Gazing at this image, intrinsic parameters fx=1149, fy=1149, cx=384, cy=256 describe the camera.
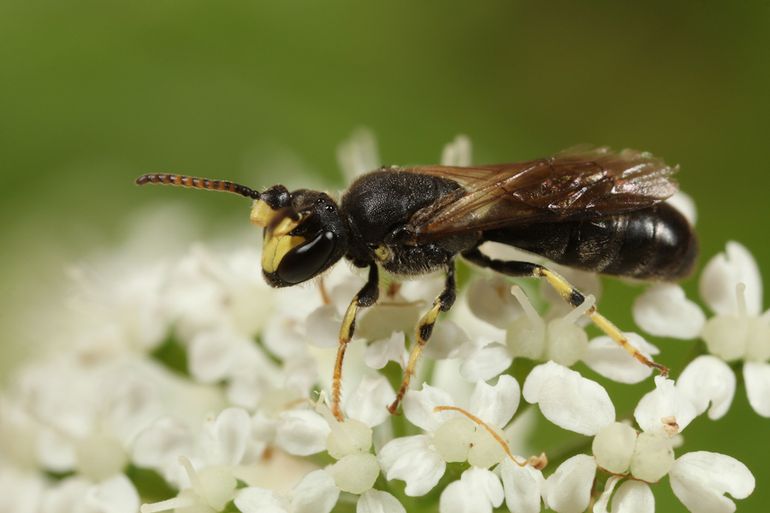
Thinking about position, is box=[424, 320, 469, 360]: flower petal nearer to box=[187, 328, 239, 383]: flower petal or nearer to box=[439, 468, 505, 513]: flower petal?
box=[439, 468, 505, 513]: flower petal

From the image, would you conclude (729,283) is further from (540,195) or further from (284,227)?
(284,227)

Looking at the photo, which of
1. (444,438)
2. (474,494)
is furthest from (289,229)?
(474,494)

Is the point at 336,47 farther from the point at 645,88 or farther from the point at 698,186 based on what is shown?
the point at 698,186

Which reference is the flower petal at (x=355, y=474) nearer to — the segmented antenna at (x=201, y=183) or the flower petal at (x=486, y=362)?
the flower petal at (x=486, y=362)

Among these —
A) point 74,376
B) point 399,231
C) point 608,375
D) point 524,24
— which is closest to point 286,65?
point 524,24

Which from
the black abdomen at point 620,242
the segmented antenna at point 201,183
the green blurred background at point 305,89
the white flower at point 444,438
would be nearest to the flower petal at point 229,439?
the white flower at point 444,438
